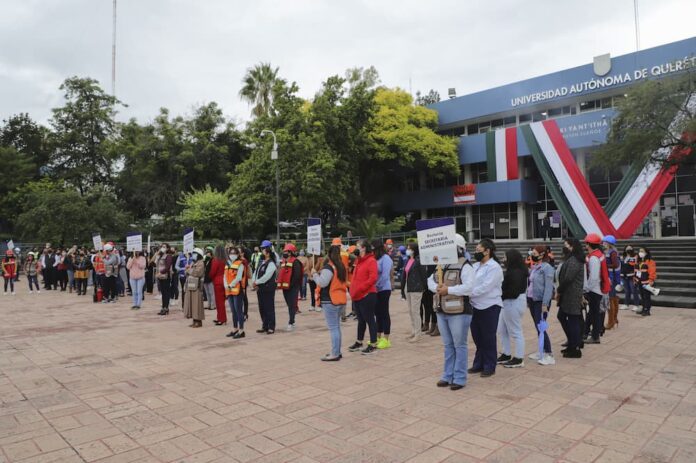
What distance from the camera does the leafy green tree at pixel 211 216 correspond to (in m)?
28.9

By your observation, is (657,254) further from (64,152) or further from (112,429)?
(64,152)

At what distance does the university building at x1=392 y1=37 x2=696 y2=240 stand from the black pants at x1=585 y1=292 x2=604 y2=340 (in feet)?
62.5

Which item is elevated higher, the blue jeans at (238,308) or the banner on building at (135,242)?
the banner on building at (135,242)

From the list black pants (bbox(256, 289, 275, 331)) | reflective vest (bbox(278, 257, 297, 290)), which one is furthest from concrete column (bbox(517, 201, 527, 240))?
black pants (bbox(256, 289, 275, 331))

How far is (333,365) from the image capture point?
6.85m

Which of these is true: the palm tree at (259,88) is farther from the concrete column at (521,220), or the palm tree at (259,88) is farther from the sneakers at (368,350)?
the sneakers at (368,350)

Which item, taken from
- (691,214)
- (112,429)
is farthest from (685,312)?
(691,214)

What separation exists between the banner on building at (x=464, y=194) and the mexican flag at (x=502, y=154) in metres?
1.60

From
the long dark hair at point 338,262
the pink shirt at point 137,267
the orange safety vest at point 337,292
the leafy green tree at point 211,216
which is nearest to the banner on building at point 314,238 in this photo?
the long dark hair at point 338,262

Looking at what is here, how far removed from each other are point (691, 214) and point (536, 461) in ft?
96.6

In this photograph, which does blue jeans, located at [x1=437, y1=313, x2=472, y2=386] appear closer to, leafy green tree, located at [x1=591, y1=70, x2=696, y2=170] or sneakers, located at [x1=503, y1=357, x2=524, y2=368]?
sneakers, located at [x1=503, y1=357, x2=524, y2=368]

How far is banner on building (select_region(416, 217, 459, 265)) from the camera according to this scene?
19.5 ft

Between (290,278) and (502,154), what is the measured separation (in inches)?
1021

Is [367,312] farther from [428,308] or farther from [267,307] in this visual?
[267,307]
